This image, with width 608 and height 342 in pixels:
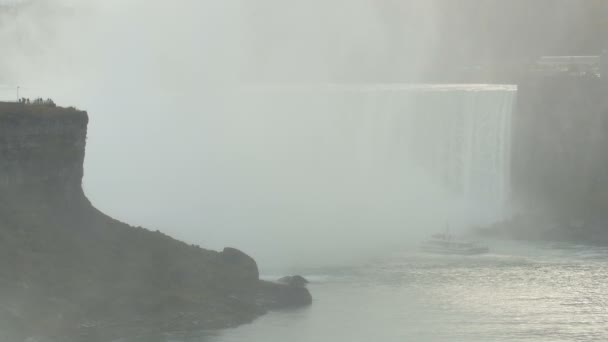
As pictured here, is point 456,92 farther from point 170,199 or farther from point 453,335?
point 453,335

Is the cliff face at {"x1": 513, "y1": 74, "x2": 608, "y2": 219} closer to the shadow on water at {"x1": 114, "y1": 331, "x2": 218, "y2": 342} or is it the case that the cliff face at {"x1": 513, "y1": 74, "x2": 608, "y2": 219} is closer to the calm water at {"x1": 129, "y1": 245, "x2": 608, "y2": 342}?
the calm water at {"x1": 129, "y1": 245, "x2": 608, "y2": 342}

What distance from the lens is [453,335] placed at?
103 feet

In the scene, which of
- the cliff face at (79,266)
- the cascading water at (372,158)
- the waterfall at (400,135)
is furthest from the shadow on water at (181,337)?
the waterfall at (400,135)

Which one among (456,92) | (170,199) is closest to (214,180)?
(170,199)

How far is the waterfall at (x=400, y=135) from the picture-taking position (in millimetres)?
51250

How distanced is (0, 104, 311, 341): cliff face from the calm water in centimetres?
75

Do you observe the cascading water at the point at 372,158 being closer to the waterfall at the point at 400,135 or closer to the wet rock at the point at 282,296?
the waterfall at the point at 400,135

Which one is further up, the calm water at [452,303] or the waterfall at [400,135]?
the waterfall at [400,135]

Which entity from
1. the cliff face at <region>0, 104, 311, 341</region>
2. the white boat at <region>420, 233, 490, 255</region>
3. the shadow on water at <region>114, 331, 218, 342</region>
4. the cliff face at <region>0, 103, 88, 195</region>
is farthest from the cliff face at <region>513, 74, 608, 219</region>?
the cliff face at <region>0, 103, 88, 195</region>

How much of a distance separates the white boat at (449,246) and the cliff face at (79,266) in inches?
347

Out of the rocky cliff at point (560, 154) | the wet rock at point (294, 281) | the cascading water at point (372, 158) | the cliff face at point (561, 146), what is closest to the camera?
the wet rock at point (294, 281)

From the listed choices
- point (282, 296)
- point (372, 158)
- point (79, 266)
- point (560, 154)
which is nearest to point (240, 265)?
point (282, 296)

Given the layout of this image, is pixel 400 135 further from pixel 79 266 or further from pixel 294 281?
pixel 79 266

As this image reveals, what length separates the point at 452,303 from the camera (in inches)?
1352
